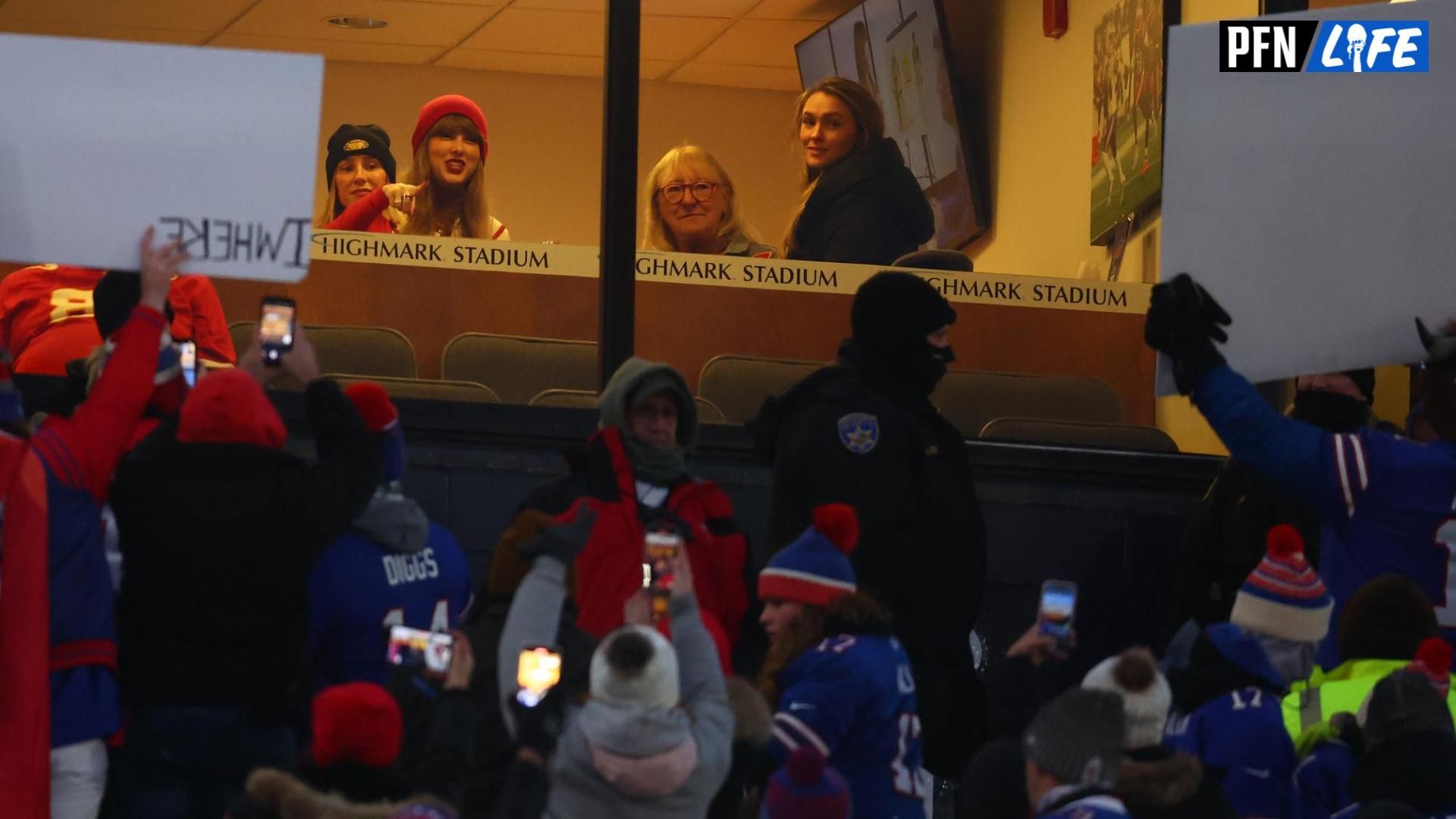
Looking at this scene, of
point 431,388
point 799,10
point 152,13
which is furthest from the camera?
point 799,10

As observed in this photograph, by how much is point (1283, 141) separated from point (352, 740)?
373cm

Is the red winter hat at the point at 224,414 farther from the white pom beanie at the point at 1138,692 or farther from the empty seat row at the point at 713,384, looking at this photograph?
the empty seat row at the point at 713,384

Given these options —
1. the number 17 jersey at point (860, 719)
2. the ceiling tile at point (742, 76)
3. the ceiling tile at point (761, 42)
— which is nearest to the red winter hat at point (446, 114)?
the ceiling tile at point (742, 76)

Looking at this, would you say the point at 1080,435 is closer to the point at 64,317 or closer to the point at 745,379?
the point at 745,379

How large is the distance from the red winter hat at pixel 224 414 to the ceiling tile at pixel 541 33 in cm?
427

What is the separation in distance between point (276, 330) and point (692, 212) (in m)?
3.23

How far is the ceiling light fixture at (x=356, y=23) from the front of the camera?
11.1 meters

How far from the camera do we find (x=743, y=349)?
984cm

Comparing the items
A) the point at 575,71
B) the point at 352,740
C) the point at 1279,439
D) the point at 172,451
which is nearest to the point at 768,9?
the point at 575,71

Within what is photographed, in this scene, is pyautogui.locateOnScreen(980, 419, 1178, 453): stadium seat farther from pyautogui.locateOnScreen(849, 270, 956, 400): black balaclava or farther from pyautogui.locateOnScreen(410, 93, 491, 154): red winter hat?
pyautogui.locateOnScreen(410, 93, 491, 154): red winter hat

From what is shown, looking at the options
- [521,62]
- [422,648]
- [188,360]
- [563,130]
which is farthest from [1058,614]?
[521,62]

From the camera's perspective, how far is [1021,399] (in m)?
9.91

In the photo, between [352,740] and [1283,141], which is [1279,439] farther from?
[352,740]

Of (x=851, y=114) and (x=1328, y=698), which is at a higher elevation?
(x=851, y=114)
